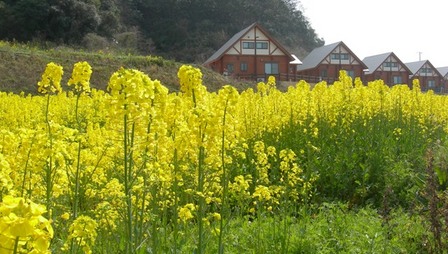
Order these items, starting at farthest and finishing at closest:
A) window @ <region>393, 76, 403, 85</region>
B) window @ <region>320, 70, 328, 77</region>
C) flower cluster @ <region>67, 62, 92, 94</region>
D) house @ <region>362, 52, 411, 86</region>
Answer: window @ <region>393, 76, 403, 85</region> → house @ <region>362, 52, 411, 86</region> → window @ <region>320, 70, 328, 77</region> → flower cluster @ <region>67, 62, 92, 94</region>

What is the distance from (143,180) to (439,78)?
55.2 m

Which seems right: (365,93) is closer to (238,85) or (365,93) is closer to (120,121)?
(120,121)

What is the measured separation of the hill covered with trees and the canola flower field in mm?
31324

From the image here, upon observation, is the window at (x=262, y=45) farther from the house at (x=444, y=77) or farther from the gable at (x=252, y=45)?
the house at (x=444, y=77)

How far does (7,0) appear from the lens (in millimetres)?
41531

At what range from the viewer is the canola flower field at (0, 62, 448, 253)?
288 cm

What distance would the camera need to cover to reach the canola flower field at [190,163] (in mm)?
2885

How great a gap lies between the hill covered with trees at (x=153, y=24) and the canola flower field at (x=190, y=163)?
103ft

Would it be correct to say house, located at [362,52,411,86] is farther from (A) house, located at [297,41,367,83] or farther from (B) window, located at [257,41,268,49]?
(B) window, located at [257,41,268,49]

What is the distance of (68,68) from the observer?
2320 centimetres

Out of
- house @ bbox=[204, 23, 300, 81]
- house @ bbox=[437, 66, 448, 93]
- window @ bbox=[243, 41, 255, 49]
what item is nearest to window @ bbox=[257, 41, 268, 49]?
house @ bbox=[204, 23, 300, 81]

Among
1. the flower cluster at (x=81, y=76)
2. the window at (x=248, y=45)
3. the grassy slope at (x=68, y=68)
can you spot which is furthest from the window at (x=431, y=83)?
the flower cluster at (x=81, y=76)

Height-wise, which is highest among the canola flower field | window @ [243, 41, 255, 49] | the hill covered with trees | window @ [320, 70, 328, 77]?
the hill covered with trees

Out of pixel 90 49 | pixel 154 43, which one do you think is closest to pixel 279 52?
pixel 90 49
